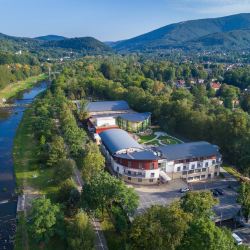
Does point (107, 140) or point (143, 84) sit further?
point (143, 84)

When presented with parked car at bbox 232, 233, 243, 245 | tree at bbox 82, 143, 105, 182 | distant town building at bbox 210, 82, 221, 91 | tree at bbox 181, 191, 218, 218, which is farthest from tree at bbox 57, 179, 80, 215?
distant town building at bbox 210, 82, 221, 91

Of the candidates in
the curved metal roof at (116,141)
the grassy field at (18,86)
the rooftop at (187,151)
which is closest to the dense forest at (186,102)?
the rooftop at (187,151)

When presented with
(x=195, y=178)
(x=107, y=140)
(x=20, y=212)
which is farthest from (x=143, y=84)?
(x=20, y=212)

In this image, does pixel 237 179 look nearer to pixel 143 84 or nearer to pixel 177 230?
pixel 177 230

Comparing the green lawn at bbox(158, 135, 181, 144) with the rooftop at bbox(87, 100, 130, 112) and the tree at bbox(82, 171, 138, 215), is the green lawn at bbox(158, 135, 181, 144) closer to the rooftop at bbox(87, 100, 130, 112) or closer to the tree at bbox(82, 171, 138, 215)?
the rooftop at bbox(87, 100, 130, 112)

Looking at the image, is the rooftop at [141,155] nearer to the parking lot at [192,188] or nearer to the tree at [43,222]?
the parking lot at [192,188]

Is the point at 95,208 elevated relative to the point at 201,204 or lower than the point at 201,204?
lower

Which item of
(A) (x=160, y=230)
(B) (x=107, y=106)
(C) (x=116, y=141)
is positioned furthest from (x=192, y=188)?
(B) (x=107, y=106)
